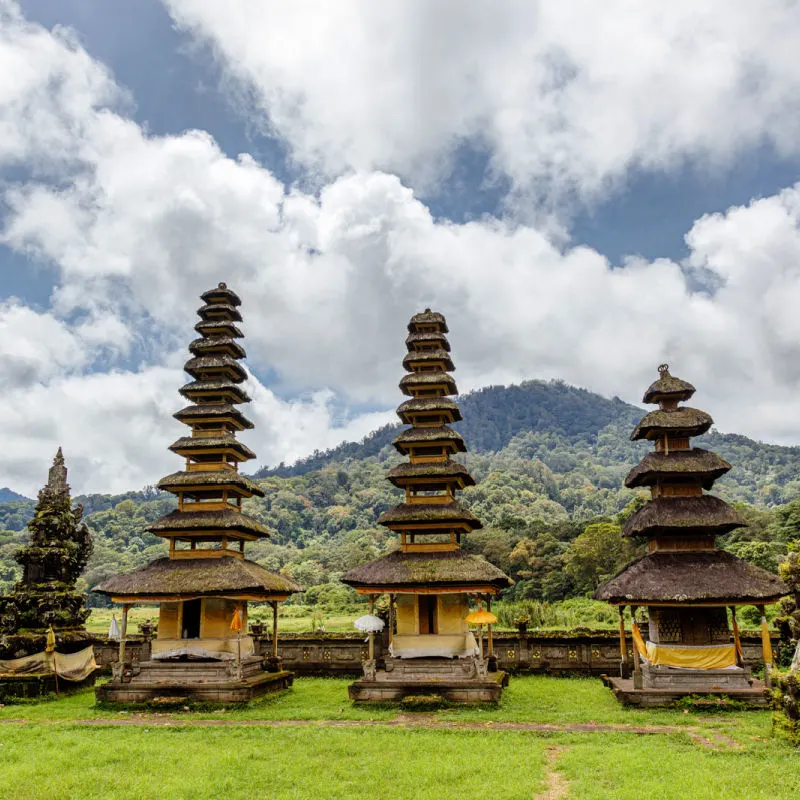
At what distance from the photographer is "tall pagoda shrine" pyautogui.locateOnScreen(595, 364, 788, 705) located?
1830 centimetres

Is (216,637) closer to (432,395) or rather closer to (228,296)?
(432,395)

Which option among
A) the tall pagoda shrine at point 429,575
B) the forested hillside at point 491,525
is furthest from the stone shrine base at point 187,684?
the forested hillside at point 491,525

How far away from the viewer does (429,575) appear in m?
20.8

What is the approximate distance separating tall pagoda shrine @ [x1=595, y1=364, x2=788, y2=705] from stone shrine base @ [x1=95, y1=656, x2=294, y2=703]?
1070 cm

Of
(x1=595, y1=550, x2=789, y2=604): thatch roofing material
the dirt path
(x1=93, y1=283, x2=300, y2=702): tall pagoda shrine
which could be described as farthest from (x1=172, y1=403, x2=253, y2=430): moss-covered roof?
(x1=595, y1=550, x2=789, y2=604): thatch roofing material

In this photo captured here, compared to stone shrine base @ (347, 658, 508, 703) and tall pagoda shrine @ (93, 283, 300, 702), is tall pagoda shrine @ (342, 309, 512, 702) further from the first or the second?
tall pagoda shrine @ (93, 283, 300, 702)

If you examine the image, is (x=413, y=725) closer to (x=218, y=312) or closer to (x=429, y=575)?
(x=429, y=575)

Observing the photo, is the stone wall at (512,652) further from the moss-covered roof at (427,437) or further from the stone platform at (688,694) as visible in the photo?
the moss-covered roof at (427,437)

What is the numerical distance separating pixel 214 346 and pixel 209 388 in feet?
6.40

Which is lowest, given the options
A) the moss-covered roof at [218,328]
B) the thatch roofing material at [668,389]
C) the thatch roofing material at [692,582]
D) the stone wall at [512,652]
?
the stone wall at [512,652]

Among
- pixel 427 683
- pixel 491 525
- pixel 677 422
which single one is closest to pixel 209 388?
pixel 427 683

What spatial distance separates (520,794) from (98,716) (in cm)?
1301

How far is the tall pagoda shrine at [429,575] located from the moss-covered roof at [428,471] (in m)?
0.03

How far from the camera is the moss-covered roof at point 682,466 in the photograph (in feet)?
66.8
